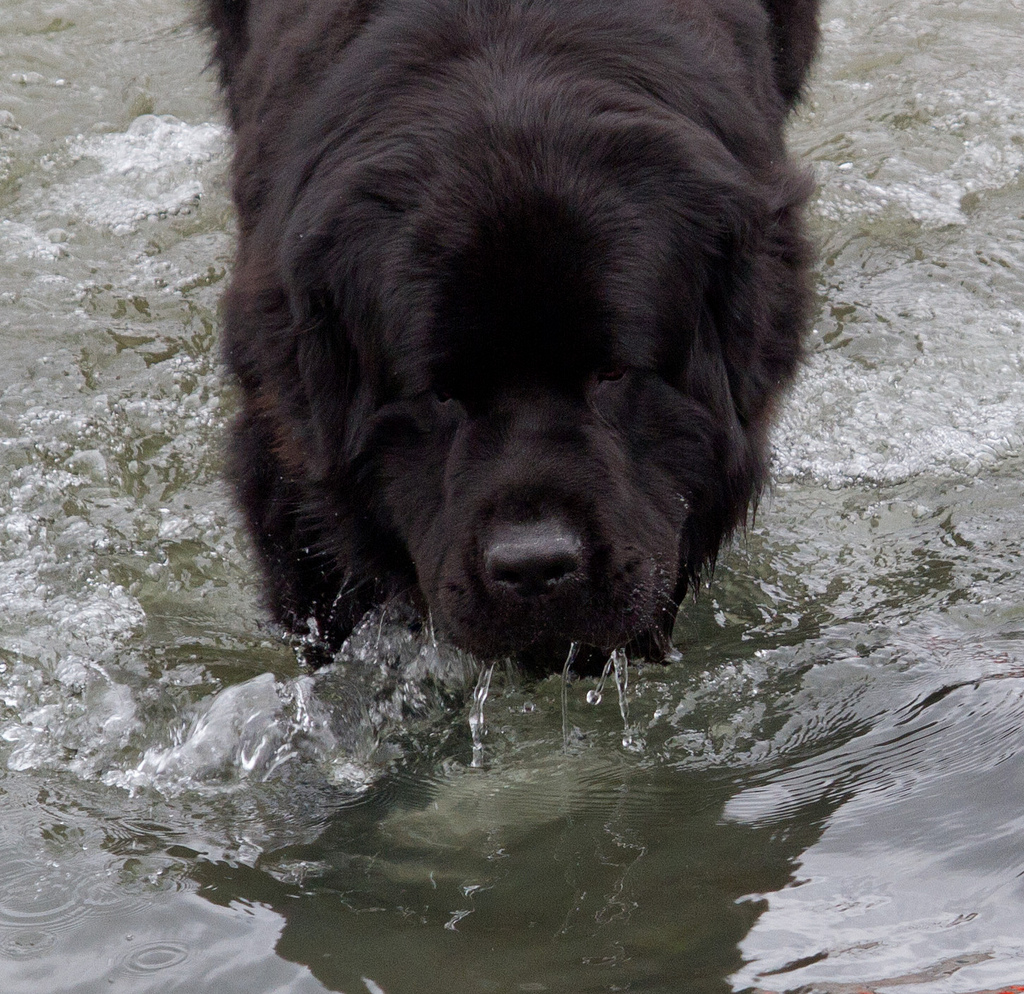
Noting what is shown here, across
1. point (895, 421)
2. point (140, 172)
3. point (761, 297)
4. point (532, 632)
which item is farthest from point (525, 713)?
point (140, 172)

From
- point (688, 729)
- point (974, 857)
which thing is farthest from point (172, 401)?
point (974, 857)

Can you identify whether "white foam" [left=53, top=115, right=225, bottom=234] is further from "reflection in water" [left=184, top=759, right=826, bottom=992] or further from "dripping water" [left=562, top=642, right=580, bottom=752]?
"reflection in water" [left=184, top=759, right=826, bottom=992]

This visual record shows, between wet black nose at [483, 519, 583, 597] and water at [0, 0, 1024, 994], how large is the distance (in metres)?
0.59

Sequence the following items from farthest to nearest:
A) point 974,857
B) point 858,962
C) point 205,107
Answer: point 205,107
point 974,857
point 858,962

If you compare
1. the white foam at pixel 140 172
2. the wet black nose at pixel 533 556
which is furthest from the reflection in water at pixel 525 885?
the white foam at pixel 140 172

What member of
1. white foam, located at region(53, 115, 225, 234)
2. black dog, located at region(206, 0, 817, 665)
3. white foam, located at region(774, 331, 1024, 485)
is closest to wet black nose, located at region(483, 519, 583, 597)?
black dog, located at region(206, 0, 817, 665)

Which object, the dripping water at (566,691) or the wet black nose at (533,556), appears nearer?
the wet black nose at (533,556)

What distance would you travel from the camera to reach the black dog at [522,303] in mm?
2814

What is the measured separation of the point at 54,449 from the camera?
186 inches

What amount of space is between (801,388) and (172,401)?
240 centimetres

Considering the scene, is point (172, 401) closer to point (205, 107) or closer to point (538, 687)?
point (538, 687)

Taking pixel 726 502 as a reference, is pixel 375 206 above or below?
above

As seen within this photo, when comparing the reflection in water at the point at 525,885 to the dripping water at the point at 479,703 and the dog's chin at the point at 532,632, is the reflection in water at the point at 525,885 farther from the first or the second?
the dog's chin at the point at 532,632

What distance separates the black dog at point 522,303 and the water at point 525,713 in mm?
416
